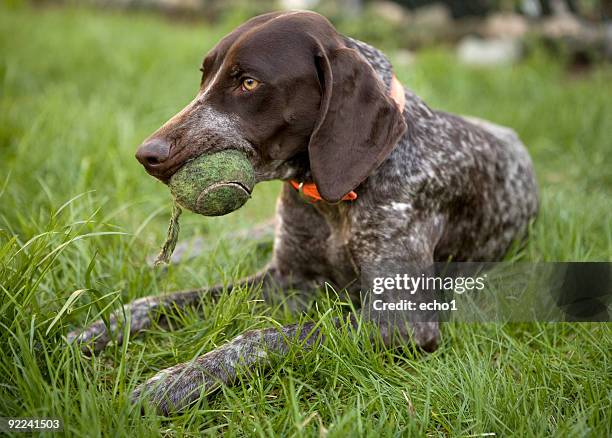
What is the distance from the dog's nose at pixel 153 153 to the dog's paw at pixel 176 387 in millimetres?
767

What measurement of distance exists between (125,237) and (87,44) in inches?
217

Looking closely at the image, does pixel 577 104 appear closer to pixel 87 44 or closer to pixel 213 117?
pixel 213 117

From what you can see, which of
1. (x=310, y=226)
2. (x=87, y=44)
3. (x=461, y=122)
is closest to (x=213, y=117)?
(x=310, y=226)

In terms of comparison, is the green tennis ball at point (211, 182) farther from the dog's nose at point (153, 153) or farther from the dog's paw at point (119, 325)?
the dog's paw at point (119, 325)

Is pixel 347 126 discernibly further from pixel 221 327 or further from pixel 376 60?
pixel 221 327

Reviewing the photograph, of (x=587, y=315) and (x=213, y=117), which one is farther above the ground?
(x=213, y=117)

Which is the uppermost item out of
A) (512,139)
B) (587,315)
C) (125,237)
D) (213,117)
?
(213,117)

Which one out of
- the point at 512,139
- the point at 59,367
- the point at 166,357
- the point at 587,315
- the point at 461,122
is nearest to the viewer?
the point at 59,367

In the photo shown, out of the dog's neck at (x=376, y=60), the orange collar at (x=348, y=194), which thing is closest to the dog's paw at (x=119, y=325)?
the orange collar at (x=348, y=194)

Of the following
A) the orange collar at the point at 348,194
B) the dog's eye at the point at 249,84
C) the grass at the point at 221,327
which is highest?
the dog's eye at the point at 249,84

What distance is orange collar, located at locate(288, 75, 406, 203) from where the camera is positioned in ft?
9.48

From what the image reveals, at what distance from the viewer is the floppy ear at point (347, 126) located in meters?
2.64

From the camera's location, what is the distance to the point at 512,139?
4.08 meters

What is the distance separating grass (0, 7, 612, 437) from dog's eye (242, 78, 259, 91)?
2.61ft
